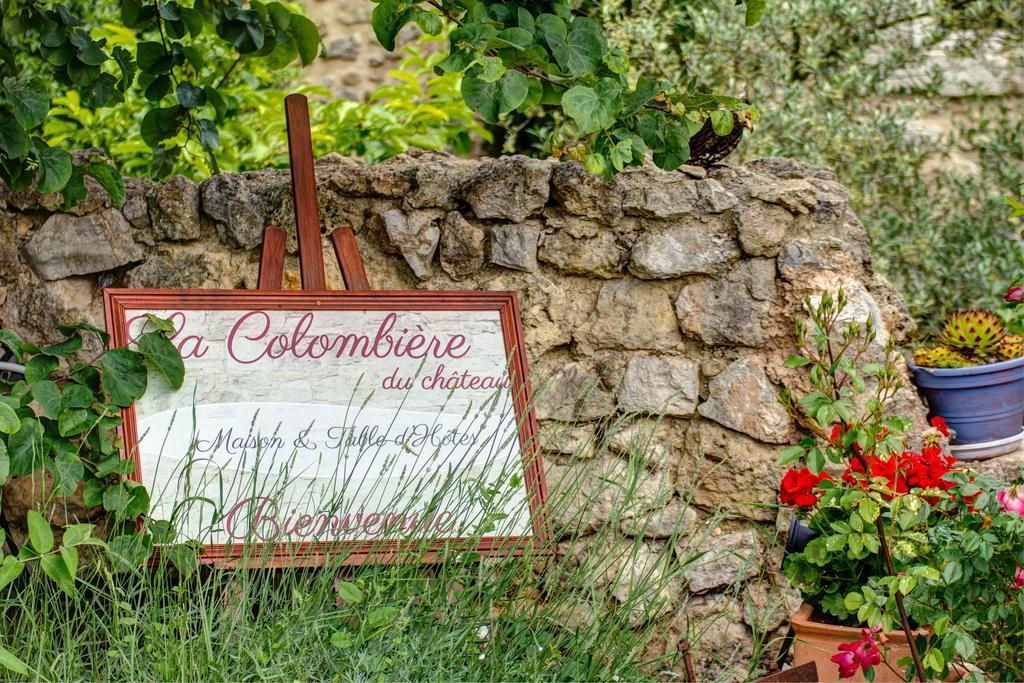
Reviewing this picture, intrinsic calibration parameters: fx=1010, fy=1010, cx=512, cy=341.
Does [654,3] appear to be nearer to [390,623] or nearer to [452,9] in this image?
[452,9]

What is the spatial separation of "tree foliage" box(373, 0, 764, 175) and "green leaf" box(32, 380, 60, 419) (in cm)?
109

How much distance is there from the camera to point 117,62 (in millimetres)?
2865

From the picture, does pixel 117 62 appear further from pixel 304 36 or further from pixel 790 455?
pixel 790 455

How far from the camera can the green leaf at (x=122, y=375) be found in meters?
2.29

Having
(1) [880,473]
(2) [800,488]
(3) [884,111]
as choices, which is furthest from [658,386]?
(3) [884,111]

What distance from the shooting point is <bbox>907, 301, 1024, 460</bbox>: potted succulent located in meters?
2.80

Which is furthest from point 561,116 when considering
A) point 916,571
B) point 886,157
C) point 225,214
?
point 916,571

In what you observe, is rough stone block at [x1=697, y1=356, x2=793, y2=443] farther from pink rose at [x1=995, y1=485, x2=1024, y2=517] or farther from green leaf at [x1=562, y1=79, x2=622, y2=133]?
green leaf at [x1=562, y1=79, x2=622, y2=133]

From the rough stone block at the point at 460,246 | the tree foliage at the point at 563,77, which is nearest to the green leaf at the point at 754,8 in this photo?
the tree foliage at the point at 563,77

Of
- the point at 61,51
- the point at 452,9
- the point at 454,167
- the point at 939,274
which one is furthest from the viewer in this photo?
the point at 939,274

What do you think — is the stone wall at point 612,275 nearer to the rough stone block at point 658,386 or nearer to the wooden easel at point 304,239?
the rough stone block at point 658,386

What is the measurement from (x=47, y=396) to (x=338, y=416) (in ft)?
2.15

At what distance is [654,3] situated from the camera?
14.5 ft

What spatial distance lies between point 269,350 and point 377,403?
0.29 m
